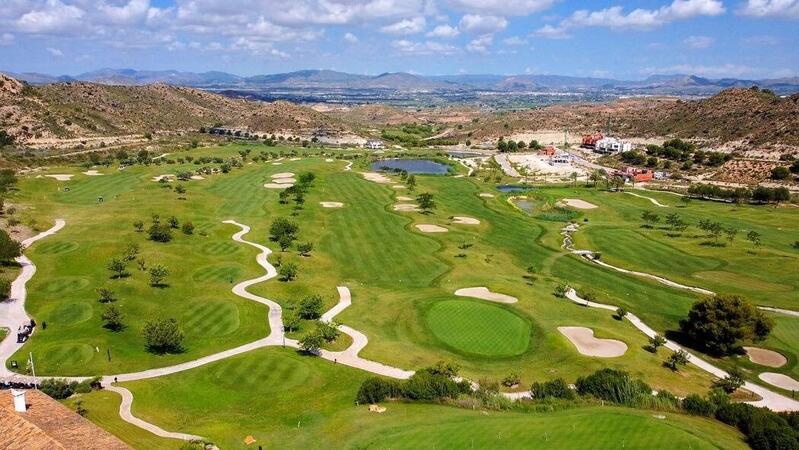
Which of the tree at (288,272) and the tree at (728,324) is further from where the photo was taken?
the tree at (288,272)

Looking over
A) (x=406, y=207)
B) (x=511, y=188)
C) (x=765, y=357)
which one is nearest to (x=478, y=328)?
(x=765, y=357)

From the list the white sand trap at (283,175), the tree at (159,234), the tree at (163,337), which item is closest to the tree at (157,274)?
the tree at (163,337)

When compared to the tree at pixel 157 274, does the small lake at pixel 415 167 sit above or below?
below

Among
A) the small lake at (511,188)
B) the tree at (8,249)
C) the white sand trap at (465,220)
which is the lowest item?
the small lake at (511,188)

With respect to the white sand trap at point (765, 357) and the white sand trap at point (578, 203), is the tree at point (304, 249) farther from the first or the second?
the white sand trap at point (578, 203)

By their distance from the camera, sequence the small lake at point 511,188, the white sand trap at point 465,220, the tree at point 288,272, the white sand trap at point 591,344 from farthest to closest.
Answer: the small lake at point 511,188 → the white sand trap at point 465,220 → the tree at point 288,272 → the white sand trap at point 591,344

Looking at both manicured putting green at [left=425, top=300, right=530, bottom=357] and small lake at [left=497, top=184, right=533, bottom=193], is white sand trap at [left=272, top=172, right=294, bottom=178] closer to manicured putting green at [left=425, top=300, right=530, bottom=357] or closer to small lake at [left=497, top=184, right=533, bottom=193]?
small lake at [left=497, top=184, right=533, bottom=193]

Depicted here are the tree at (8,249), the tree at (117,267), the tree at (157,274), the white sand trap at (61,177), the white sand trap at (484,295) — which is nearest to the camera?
the tree at (157,274)
